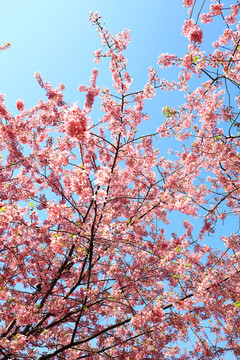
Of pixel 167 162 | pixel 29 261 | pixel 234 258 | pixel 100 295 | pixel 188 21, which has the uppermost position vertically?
pixel 188 21

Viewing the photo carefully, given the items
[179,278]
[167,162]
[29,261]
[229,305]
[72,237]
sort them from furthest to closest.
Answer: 1. [167,162]
2. [29,261]
3. [229,305]
4. [179,278]
5. [72,237]

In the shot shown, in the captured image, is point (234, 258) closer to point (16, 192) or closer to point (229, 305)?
point (229, 305)

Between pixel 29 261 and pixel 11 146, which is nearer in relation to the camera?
pixel 29 261

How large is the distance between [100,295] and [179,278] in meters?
2.41

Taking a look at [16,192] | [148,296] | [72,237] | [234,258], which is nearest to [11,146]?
[16,192]

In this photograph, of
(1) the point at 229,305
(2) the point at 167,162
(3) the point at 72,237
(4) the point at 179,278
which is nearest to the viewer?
(3) the point at 72,237

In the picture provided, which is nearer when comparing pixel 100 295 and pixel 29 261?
pixel 100 295

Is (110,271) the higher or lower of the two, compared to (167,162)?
lower

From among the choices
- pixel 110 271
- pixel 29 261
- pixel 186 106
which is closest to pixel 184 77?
pixel 186 106

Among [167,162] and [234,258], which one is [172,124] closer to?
[167,162]

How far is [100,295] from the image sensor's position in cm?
742

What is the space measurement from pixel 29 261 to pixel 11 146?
13.1ft

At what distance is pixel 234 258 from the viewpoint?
22.1 feet

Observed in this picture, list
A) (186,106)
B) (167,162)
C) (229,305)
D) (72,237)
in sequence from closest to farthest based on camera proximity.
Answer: (72,237)
(229,305)
(186,106)
(167,162)
